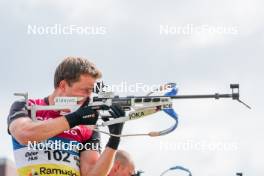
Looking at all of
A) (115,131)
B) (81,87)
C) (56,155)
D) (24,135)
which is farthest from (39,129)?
(115,131)

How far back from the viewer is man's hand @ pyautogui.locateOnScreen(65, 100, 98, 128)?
939 cm

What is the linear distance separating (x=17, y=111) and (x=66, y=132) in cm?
67

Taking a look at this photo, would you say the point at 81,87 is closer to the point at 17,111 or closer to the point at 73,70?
the point at 73,70

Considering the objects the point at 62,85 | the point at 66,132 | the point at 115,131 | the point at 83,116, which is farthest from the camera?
the point at 62,85

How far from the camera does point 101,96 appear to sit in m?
9.94

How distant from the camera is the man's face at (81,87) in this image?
998 centimetres

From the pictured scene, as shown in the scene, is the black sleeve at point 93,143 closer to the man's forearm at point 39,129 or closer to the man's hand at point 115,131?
the man's hand at point 115,131

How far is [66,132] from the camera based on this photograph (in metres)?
9.96

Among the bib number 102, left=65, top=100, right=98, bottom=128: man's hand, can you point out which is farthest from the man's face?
the bib number 102

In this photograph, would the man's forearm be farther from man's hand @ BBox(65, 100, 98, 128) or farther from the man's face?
the man's face

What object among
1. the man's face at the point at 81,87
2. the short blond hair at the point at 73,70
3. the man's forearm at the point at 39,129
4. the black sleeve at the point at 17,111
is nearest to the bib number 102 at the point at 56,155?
the man's forearm at the point at 39,129

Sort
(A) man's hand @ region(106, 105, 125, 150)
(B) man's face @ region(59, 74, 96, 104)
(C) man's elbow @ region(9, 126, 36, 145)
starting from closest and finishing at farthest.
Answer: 1. (C) man's elbow @ region(9, 126, 36, 145)
2. (A) man's hand @ region(106, 105, 125, 150)
3. (B) man's face @ region(59, 74, 96, 104)

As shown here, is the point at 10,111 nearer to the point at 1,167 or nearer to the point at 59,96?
the point at 59,96

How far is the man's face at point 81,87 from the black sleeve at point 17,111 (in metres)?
0.53
